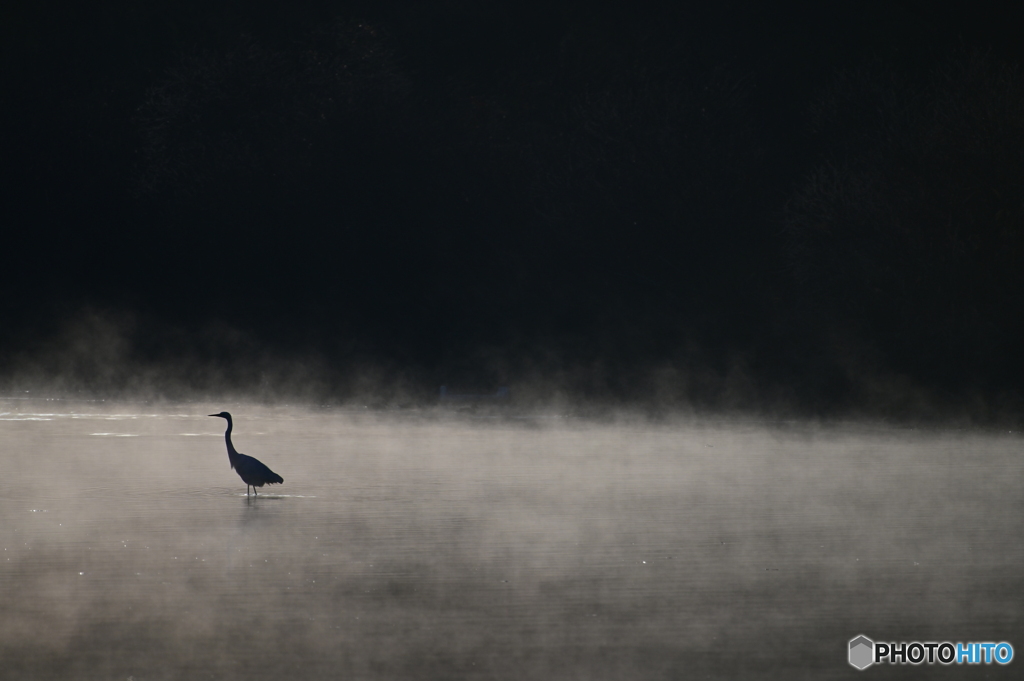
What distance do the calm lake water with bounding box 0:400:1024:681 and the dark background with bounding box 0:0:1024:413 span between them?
19.3m

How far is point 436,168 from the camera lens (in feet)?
136

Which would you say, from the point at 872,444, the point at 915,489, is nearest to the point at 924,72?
the point at 872,444

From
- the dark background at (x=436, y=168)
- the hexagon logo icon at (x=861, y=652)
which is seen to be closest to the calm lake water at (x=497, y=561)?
the hexagon logo icon at (x=861, y=652)

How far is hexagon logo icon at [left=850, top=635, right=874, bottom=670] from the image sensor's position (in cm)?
657

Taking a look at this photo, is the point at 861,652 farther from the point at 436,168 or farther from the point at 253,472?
the point at 436,168

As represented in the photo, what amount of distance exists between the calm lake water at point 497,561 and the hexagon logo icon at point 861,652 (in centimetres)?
7

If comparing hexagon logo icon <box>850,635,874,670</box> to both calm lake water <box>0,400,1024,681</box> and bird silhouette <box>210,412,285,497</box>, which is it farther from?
bird silhouette <box>210,412,285,497</box>

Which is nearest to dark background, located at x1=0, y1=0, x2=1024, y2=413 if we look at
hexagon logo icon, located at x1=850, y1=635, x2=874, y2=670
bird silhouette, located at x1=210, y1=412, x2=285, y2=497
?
bird silhouette, located at x1=210, y1=412, x2=285, y2=497

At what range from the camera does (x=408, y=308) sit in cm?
4103

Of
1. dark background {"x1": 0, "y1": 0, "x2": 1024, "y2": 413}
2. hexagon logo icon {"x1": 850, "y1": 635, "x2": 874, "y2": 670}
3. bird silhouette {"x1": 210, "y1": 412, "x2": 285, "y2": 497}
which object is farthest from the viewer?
dark background {"x1": 0, "y1": 0, "x2": 1024, "y2": 413}

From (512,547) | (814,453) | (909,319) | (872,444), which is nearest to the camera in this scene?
(512,547)

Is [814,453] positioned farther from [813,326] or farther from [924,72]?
[924,72]

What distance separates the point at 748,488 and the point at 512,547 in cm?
402

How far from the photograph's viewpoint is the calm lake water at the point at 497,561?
6641 mm
